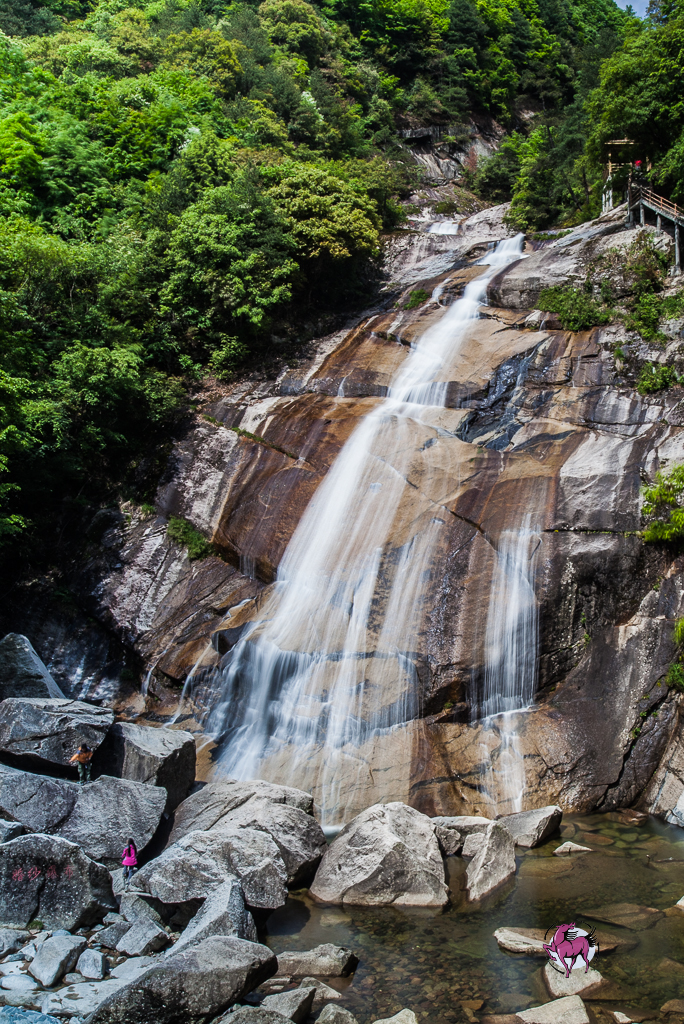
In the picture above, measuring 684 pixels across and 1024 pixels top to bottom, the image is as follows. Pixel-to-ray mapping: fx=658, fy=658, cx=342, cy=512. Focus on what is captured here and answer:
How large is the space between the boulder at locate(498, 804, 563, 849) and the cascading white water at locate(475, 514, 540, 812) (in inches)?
28.5

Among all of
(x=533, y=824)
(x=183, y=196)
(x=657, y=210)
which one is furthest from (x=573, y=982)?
(x=183, y=196)

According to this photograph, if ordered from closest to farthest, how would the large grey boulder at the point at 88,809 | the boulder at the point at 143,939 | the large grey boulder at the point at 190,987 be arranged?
the large grey boulder at the point at 190,987 < the boulder at the point at 143,939 < the large grey boulder at the point at 88,809

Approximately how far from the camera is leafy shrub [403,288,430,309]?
22594 millimetres

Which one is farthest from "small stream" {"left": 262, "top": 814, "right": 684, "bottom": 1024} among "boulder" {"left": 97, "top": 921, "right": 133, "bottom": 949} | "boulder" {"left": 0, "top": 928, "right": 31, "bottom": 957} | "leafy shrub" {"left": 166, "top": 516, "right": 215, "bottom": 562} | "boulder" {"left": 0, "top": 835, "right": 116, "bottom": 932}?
"leafy shrub" {"left": 166, "top": 516, "right": 215, "bottom": 562}

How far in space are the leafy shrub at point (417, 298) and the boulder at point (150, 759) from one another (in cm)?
1671

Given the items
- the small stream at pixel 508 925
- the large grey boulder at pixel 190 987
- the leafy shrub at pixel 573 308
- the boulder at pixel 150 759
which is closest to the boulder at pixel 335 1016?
the small stream at pixel 508 925

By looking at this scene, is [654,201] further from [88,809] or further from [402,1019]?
[402,1019]

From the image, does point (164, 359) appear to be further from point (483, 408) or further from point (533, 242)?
point (533, 242)

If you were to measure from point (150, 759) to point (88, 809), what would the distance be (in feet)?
3.91

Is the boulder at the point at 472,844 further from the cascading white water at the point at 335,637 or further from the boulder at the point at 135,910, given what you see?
the boulder at the point at 135,910

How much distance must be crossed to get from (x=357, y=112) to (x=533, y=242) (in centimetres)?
2270

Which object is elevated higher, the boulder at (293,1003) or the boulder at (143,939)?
the boulder at (293,1003)

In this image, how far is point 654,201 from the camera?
20.8 meters

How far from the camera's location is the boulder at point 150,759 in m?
10.1
